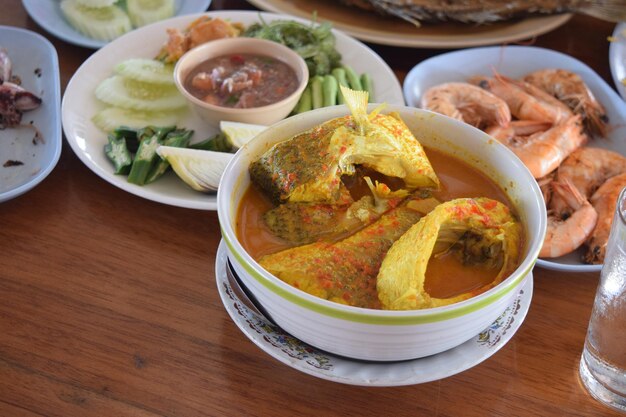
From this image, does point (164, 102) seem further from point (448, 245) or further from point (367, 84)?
point (448, 245)

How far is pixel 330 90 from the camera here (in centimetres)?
173

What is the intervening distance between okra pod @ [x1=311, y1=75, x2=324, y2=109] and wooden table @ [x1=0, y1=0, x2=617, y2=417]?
0.49 m

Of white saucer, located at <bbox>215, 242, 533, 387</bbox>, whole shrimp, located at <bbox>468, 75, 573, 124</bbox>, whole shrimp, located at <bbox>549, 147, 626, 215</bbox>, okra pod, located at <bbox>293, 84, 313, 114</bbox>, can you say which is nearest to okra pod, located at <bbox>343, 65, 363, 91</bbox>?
okra pod, located at <bbox>293, 84, 313, 114</bbox>

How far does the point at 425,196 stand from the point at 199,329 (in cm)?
44

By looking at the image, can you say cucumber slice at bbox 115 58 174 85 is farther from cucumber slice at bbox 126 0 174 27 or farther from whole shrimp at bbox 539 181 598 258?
whole shrimp at bbox 539 181 598 258

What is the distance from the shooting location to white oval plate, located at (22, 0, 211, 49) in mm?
1870

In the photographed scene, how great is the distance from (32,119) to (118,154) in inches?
12.5

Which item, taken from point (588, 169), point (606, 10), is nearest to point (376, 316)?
point (588, 169)

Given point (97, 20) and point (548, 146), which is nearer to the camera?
point (548, 146)

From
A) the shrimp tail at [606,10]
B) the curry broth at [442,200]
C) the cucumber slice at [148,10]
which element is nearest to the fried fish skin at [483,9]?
the shrimp tail at [606,10]

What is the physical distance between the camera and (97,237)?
133 centimetres

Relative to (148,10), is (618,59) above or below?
above

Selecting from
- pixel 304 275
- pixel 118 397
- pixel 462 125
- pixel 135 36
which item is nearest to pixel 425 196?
pixel 462 125

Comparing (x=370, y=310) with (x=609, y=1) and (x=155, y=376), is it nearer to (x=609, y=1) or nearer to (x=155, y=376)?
(x=155, y=376)
